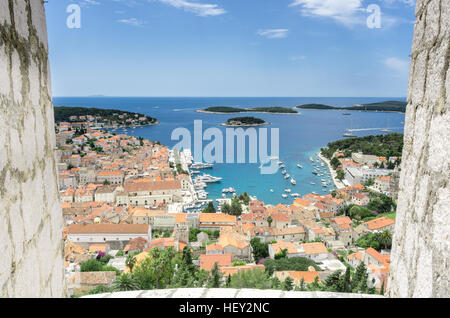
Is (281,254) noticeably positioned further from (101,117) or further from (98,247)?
(101,117)

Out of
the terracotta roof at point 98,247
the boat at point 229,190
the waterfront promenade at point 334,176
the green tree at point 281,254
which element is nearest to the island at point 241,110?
the waterfront promenade at point 334,176

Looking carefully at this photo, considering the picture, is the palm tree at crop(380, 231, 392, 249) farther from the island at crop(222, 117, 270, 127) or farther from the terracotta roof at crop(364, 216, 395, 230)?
the island at crop(222, 117, 270, 127)

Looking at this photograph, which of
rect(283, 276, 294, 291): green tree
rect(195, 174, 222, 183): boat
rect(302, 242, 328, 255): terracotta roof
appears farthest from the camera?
rect(195, 174, 222, 183): boat

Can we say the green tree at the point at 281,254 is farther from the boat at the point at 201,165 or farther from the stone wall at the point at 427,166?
the boat at the point at 201,165

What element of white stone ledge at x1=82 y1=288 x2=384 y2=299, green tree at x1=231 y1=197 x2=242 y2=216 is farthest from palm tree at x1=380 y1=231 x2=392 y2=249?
white stone ledge at x1=82 y1=288 x2=384 y2=299

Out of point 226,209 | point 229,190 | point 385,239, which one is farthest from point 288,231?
point 229,190
